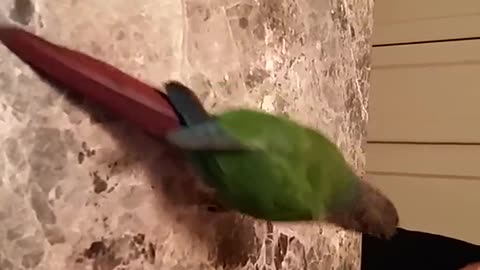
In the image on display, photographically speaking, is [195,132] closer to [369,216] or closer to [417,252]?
[369,216]

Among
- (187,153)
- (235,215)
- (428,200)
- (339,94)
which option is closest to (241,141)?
(187,153)

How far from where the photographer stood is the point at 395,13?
1.59 m

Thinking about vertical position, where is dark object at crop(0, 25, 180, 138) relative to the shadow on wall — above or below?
above

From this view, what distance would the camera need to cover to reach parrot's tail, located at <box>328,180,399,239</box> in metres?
0.70

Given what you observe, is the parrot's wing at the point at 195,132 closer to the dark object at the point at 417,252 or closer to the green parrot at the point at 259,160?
the green parrot at the point at 259,160

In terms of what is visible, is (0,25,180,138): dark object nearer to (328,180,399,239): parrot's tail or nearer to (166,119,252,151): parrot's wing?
(166,119,252,151): parrot's wing

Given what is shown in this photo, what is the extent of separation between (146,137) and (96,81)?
0.09m

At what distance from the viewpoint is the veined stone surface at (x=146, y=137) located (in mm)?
573

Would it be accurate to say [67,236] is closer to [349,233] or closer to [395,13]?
[349,233]

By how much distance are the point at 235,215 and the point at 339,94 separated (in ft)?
0.71

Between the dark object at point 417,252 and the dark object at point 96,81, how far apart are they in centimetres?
61

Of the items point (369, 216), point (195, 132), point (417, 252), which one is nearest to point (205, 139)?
point (195, 132)

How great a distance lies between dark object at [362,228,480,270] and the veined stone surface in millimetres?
292

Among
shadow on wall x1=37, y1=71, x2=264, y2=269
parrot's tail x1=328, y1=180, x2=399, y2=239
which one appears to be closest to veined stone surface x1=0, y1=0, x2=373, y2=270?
shadow on wall x1=37, y1=71, x2=264, y2=269
